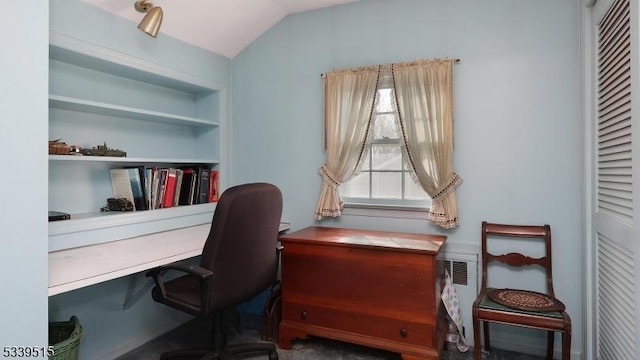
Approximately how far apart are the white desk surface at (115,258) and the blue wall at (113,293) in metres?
0.34

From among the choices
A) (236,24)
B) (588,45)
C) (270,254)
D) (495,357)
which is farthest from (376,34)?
(495,357)

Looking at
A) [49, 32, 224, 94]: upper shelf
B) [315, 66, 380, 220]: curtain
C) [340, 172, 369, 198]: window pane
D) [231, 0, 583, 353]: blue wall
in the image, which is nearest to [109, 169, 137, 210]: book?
[49, 32, 224, 94]: upper shelf

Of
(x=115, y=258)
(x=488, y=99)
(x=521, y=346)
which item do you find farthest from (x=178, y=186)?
(x=521, y=346)

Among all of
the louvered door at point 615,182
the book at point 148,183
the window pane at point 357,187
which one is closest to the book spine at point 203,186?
the book at point 148,183

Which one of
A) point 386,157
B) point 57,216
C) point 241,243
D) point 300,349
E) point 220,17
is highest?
point 220,17

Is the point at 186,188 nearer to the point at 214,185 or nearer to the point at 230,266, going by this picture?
the point at 214,185

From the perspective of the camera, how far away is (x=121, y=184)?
234 centimetres

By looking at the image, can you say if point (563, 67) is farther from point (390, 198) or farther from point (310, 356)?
point (310, 356)

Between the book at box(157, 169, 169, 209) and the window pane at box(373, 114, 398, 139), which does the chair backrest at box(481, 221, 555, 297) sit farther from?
the book at box(157, 169, 169, 209)

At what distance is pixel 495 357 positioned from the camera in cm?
222

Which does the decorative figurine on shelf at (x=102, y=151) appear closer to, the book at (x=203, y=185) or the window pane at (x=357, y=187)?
the book at (x=203, y=185)

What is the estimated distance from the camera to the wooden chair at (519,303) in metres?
1.80

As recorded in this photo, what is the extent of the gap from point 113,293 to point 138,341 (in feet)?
1.29

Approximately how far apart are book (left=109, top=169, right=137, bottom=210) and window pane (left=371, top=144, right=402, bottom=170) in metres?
1.69
